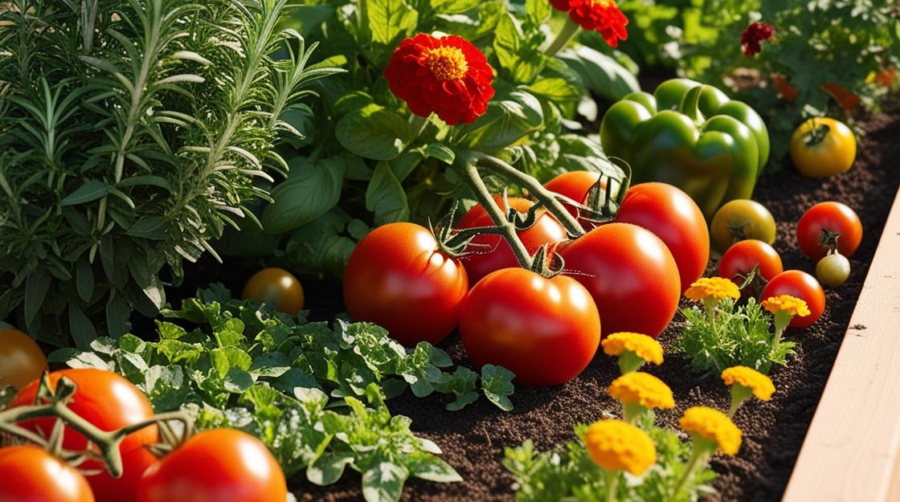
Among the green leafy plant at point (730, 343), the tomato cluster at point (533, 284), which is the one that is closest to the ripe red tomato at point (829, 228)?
the tomato cluster at point (533, 284)

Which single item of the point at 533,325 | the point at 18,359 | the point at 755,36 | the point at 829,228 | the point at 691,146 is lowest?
the point at 18,359

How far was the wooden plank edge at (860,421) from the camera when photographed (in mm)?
1906

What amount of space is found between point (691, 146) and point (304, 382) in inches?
61.2

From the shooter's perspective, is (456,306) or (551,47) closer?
(456,306)

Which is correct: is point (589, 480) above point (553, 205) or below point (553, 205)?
below

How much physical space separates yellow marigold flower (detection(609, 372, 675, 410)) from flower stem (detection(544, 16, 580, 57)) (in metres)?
1.58

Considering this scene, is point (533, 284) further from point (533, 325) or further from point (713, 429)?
point (713, 429)

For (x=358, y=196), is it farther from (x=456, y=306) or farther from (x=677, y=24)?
(x=677, y=24)

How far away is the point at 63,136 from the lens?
2152mm

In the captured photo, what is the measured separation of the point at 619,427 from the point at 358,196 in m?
1.58

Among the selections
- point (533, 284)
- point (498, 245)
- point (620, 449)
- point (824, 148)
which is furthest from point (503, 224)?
point (824, 148)

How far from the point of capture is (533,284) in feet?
7.51

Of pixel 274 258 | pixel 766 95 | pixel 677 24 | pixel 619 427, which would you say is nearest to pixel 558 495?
pixel 619 427

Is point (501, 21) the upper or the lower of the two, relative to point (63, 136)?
upper
